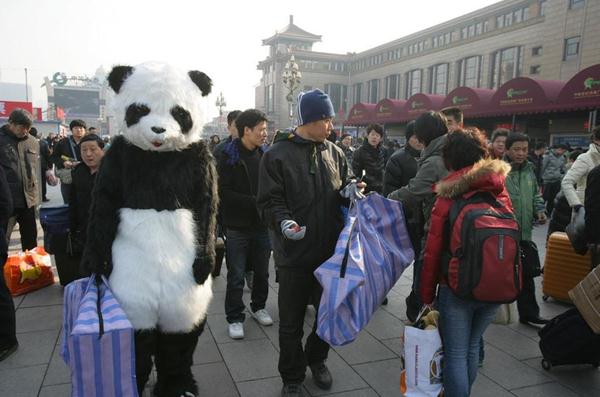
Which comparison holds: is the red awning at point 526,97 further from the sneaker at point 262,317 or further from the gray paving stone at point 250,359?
the gray paving stone at point 250,359

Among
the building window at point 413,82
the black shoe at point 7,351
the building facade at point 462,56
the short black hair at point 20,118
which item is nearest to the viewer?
the black shoe at point 7,351

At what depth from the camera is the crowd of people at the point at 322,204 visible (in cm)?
240

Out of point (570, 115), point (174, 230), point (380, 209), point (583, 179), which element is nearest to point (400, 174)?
point (380, 209)

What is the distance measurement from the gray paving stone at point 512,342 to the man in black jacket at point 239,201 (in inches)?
89.5

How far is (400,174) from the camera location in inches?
159

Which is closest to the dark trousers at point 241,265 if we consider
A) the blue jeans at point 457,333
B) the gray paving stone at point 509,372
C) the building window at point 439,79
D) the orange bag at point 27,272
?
the blue jeans at point 457,333

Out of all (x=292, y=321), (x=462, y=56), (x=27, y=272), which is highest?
(x=462, y=56)

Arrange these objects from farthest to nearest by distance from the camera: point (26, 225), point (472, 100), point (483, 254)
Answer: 1. point (472, 100)
2. point (26, 225)
3. point (483, 254)

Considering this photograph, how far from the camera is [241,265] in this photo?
3865mm

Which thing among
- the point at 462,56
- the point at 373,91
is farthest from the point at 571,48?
the point at 373,91

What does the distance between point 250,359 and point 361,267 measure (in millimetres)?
1504

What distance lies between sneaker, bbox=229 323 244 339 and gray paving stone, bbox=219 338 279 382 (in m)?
0.07

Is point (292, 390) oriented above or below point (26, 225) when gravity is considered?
→ below

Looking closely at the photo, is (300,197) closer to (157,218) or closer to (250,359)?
(157,218)
